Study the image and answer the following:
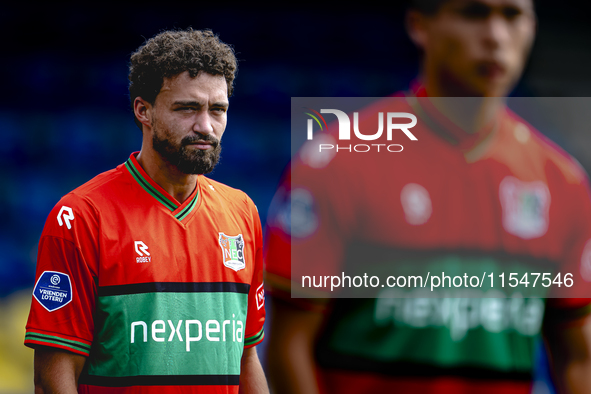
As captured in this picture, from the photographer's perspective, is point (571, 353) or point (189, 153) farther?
point (189, 153)

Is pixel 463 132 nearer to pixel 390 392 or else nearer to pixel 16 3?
pixel 390 392

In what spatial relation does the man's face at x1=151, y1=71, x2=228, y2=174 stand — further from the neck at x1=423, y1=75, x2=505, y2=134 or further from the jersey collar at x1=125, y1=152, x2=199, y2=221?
the neck at x1=423, y1=75, x2=505, y2=134

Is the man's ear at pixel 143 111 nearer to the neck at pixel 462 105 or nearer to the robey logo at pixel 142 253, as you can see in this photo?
the robey logo at pixel 142 253

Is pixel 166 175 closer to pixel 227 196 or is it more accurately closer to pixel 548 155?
pixel 227 196

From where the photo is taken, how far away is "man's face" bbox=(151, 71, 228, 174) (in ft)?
5.75

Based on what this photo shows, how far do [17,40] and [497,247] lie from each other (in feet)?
16.2

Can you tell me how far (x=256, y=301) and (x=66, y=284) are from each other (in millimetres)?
594

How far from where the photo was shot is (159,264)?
175 cm

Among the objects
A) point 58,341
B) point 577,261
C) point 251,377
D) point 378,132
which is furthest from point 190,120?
point 577,261

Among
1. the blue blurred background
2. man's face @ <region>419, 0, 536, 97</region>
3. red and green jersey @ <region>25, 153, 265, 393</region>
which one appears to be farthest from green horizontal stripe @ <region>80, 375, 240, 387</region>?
the blue blurred background

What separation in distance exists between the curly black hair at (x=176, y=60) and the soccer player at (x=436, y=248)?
19.8 inches

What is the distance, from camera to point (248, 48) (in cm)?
534

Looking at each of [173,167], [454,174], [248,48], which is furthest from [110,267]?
[248,48]

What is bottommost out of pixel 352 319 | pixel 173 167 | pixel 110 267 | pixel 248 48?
pixel 352 319
